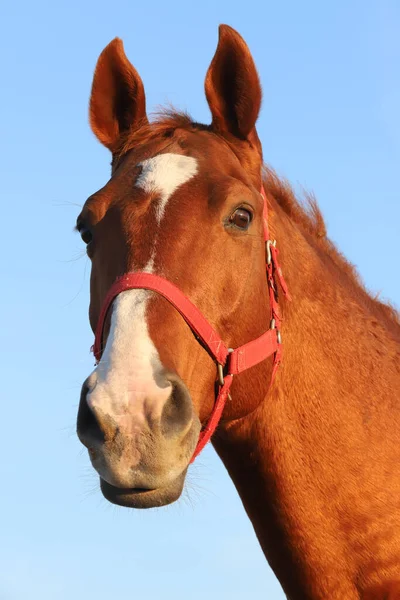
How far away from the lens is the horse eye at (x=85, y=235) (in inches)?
209

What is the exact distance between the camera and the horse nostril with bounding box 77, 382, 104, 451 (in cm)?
406

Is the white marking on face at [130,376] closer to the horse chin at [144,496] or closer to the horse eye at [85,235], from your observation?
the horse chin at [144,496]

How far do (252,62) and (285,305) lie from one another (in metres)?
1.58

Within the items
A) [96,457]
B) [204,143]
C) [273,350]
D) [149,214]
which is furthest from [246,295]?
[96,457]

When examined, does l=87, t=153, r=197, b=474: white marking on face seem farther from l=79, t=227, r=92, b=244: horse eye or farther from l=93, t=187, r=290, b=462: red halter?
l=79, t=227, r=92, b=244: horse eye

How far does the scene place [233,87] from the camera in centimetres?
562

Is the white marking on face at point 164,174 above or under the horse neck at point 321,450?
above

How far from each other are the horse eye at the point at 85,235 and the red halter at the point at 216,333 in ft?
2.56

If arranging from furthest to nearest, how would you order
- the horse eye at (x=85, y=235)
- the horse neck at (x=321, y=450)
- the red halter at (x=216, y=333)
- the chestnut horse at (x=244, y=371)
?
the horse eye at (x=85, y=235) < the horse neck at (x=321, y=450) < the red halter at (x=216, y=333) < the chestnut horse at (x=244, y=371)

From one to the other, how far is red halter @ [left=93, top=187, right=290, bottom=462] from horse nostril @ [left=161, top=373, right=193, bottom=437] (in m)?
0.50

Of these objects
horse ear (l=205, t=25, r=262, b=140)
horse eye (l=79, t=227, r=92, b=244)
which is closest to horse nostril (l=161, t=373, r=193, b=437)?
horse eye (l=79, t=227, r=92, b=244)

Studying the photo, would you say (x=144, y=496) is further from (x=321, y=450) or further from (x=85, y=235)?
(x=85, y=235)

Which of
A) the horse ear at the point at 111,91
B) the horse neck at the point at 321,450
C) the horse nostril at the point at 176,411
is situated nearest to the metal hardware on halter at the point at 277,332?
the horse neck at the point at 321,450

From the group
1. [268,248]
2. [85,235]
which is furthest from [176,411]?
[85,235]
